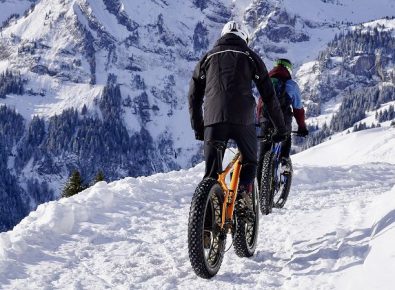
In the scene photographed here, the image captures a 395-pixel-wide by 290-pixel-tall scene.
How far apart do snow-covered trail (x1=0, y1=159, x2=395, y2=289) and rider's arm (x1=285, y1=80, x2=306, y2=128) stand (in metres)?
1.91

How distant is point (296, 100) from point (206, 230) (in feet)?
17.5

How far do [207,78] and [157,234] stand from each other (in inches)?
138

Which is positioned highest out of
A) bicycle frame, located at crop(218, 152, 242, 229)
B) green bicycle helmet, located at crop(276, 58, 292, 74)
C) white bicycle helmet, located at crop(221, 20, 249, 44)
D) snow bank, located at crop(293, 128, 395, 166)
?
white bicycle helmet, located at crop(221, 20, 249, 44)

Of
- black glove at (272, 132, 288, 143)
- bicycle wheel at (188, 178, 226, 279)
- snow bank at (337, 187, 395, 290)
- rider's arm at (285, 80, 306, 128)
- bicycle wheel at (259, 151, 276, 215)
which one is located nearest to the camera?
snow bank at (337, 187, 395, 290)

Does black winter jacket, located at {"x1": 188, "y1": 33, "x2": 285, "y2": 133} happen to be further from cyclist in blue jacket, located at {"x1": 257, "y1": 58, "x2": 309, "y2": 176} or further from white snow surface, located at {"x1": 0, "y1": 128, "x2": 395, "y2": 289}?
cyclist in blue jacket, located at {"x1": 257, "y1": 58, "x2": 309, "y2": 176}

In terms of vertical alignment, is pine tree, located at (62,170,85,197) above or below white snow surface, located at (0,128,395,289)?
below

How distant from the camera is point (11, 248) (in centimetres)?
827

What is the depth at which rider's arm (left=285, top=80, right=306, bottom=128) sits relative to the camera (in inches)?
455

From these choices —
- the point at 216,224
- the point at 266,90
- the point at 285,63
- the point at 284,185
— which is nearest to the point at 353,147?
the point at 284,185

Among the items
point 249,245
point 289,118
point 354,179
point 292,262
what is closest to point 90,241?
point 249,245

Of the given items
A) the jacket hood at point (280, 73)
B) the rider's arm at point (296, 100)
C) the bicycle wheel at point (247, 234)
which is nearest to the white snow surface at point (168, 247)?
the bicycle wheel at point (247, 234)

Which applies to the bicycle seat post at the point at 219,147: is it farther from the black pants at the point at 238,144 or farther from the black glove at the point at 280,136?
the black glove at the point at 280,136

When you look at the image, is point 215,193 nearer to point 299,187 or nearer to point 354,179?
point 299,187

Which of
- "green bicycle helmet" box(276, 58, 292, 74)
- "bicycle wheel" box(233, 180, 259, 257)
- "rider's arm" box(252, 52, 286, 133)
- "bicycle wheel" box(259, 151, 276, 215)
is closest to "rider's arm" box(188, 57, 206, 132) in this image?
"rider's arm" box(252, 52, 286, 133)
